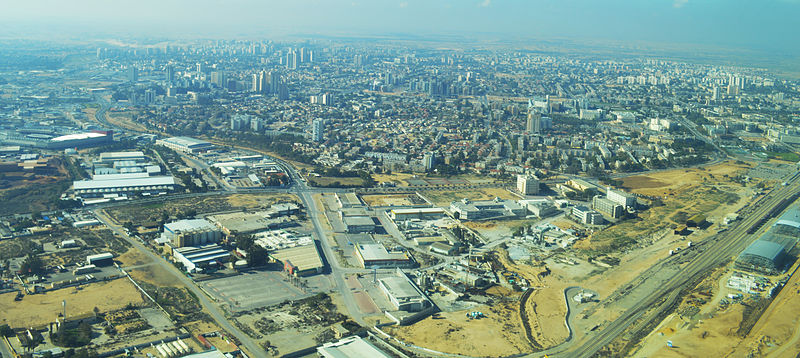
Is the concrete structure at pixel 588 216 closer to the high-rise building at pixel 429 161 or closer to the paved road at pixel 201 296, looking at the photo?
the high-rise building at pixel 429 161

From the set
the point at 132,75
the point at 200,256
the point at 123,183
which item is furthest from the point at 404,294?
the point at 132,75

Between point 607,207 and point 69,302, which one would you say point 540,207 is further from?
point 69,302

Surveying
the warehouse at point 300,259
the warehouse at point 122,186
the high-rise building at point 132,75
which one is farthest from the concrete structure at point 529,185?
the high-rise building at point 132,75

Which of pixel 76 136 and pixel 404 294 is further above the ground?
pixel 76 136

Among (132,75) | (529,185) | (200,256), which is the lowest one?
(200,256)

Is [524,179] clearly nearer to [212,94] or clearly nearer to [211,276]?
[211,276]

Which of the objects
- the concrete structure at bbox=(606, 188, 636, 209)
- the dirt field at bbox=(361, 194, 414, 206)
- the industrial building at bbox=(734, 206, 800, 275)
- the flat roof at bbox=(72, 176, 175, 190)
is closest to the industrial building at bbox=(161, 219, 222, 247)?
the flat roof at bbox=(72, 176, 175, 190)
